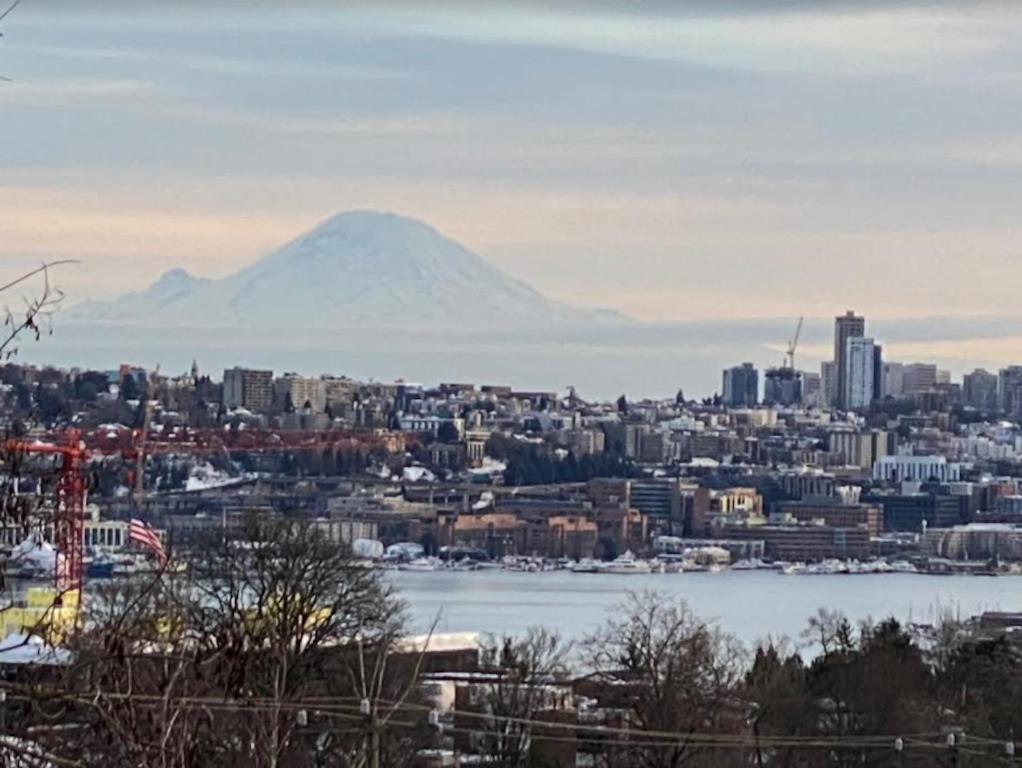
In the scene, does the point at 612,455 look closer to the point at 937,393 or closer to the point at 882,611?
the point at 937,393

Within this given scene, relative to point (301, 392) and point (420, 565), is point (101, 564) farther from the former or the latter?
point (301, 392)

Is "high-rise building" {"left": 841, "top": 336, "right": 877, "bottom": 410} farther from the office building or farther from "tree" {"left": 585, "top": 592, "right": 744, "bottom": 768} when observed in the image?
"tree" {"left": 585, "top": 592, "right": 744, "bottom": 768}

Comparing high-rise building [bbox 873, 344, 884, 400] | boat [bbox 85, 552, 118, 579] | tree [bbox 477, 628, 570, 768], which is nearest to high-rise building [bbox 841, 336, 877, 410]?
high-rise building [bbox 873, 344, 884, 400]

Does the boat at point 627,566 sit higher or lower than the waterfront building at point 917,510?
lower

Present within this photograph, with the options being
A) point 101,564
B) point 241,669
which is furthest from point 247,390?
point 241,669

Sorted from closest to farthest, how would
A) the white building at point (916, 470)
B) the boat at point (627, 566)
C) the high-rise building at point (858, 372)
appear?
1. the boat at point (627, 566)
2. the white building at point (916, 470)
3. the high-rise building at point (858, 372)

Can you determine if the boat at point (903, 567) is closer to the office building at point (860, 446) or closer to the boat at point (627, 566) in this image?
the boat at point (627, 566)

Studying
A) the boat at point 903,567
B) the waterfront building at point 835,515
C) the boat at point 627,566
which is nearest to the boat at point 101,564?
the boat at point 627,566
